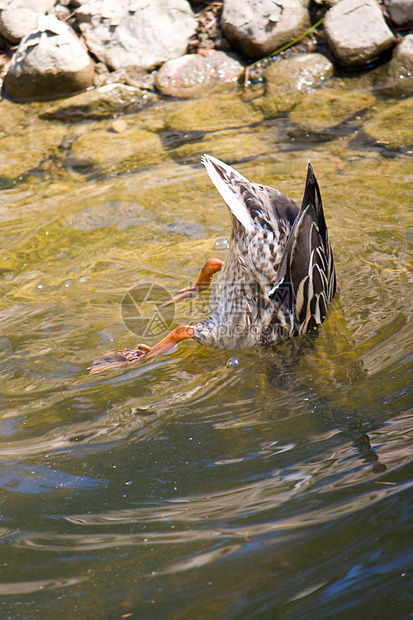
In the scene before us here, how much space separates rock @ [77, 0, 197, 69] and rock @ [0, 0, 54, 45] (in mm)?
514

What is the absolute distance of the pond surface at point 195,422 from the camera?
1623 millimetres

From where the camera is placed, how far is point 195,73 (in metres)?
6.23

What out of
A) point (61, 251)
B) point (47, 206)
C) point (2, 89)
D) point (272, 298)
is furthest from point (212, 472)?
point (2, 89)

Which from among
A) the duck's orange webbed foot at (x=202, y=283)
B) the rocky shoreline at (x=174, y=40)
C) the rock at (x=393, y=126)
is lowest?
the duck's orange webbed foot at (x=202, y=283)

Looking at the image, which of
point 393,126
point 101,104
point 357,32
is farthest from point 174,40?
point 393,126

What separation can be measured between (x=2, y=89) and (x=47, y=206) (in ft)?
8.86

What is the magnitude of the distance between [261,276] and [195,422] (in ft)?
3.19

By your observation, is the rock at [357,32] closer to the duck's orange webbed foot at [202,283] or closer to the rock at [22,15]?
the rock at [22,15]

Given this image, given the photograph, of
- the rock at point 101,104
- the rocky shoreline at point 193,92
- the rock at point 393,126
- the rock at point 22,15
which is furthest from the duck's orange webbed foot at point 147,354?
the rock at point 22,15

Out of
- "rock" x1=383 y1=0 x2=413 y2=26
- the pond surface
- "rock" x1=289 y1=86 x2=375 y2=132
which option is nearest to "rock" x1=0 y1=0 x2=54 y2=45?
the pond surface

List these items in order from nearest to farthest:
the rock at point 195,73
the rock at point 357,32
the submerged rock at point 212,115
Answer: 1. the submerged rock at point 212,115
2. the rock at point 357,32
3. the rock at point 195,73

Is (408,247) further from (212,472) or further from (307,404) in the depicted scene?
(212,472)

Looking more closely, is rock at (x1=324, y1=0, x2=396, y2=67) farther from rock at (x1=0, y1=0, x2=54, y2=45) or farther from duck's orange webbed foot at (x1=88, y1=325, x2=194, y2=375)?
duck's orange webbed foot at (x1=88, y1=325, x2=194, y2=375)

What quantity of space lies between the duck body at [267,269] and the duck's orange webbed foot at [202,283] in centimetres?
32
